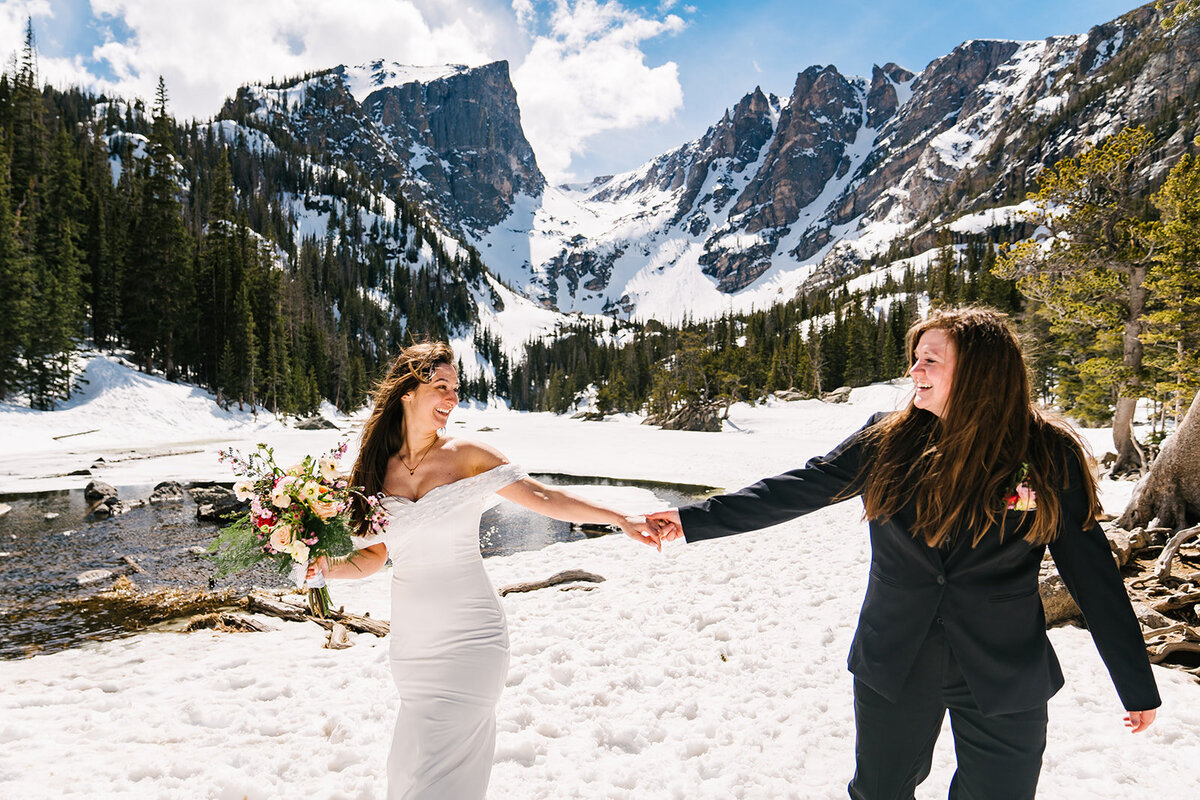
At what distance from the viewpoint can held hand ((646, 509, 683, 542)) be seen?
10.3 feet

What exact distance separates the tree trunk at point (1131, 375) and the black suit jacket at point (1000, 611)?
46.7 ft

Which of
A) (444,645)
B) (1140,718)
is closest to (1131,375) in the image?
(1140,718)

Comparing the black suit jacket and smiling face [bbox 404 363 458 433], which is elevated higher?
smiling face [bbox 404 363 458 433]

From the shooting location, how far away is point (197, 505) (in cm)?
1620

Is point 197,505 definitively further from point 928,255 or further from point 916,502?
point 928,255

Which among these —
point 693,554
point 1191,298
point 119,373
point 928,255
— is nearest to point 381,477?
point 693,554

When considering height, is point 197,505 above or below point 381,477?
below

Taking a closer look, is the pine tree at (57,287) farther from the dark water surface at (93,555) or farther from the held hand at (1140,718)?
the held hand at (1140,718)

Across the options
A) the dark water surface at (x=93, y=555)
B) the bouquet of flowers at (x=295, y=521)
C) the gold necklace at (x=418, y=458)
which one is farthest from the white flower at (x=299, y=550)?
the dark water surface at (x=93, y=555)

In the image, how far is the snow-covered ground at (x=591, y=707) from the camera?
12.5ft

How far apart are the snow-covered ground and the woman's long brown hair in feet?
7.65

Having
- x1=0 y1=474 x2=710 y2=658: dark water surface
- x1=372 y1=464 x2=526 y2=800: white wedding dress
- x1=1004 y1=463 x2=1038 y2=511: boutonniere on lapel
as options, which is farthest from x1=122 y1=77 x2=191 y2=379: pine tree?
x1=1004 y1=463 x2=1038 y2=511: boutonniere on lapel

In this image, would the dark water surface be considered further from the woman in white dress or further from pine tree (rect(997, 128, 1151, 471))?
pine tree (rect(997, 128, 1151, 471))

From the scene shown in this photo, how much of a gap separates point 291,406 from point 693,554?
52577mm
